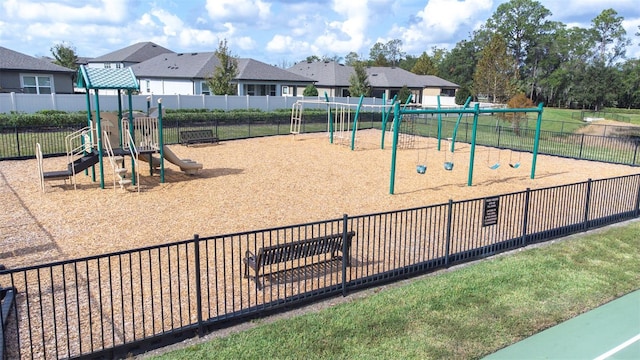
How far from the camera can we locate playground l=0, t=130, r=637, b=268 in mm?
9820

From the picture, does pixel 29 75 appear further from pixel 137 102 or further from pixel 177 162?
pixel 177 162

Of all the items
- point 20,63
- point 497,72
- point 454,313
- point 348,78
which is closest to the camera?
point 454,313

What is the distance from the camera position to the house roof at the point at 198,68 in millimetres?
43062

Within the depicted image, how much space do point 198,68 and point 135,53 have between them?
17.7m

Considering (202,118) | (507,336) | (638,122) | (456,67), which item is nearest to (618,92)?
(638,122)

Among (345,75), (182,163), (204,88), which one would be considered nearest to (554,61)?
(345,75)

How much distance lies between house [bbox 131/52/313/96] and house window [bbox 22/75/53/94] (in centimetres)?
1131

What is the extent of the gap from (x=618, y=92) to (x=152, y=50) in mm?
63954

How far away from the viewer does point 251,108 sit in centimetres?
3684

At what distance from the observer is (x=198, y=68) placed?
43500 mm

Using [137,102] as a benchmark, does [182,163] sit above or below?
below

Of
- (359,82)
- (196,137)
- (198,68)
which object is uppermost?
(198,68)

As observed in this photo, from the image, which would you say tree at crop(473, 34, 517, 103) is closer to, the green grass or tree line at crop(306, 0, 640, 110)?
tree line at crop(306, 0, 640, 110)

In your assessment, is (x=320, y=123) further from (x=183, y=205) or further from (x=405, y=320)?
(x=405, y=320)
